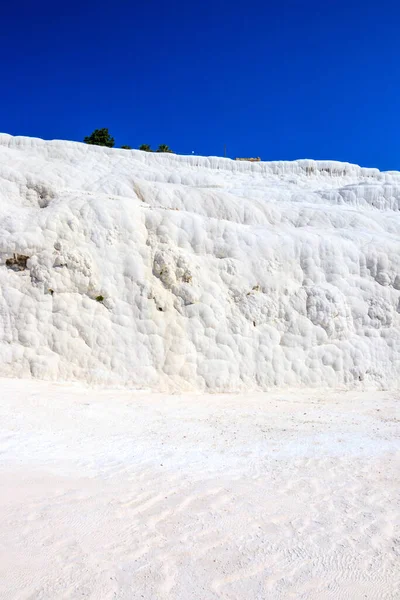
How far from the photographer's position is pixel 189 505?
4578mm

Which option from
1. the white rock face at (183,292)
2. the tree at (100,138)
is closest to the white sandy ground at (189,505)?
the white rock face at (183,292)

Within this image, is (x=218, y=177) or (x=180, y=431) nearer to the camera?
(x=180, y=431)

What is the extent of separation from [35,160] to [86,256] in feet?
22.3

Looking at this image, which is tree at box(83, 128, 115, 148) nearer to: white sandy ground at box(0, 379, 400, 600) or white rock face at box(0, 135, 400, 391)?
white rock face at box(0, 135, 400, 391)

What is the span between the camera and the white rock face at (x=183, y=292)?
10.3 meters

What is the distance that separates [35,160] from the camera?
1595cm

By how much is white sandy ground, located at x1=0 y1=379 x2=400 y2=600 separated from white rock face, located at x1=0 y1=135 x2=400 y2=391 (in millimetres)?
2164

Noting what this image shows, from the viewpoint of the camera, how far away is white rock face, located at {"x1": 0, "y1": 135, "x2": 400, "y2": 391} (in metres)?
10.3

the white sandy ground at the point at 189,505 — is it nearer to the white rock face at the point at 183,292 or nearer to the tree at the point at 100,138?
the white rock face at the point at 183,292

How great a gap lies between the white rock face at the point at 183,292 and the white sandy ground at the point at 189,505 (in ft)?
7.10

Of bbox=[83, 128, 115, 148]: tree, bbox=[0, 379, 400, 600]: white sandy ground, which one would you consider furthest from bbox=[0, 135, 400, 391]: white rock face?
bbox=[83, 128, 115, 148]: tree

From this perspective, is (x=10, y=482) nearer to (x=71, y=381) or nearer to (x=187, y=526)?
(x=187, y=526)

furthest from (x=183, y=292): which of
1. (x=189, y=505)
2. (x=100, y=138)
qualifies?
(x=100, y=138)

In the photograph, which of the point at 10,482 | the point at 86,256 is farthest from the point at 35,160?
A: the point at 10,482
